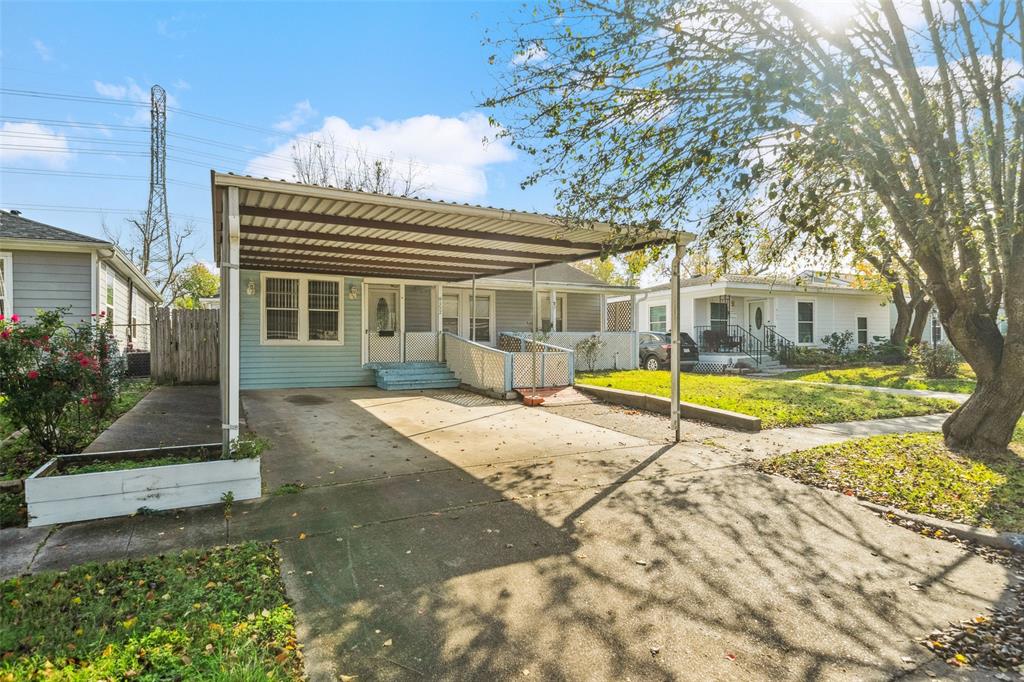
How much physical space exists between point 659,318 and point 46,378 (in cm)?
2164

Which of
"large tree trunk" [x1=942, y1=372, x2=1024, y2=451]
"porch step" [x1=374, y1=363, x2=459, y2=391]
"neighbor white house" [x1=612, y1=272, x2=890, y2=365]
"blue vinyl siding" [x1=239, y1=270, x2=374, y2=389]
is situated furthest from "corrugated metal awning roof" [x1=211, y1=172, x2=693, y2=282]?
"neighbor white house" [x1=612, y1=272, x2=890, y2=365]

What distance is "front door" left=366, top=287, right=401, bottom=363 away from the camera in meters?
13.6

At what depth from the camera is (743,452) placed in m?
6.52

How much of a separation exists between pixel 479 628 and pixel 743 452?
4.91 m

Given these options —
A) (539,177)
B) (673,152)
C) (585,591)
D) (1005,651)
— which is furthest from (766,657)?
(539,177)

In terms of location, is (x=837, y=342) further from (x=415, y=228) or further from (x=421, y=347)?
(x=415, y=228)

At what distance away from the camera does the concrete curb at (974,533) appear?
3.82m

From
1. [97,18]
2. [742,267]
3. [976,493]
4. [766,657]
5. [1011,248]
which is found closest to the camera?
[766,657]

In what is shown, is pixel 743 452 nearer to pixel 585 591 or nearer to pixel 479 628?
pixel 585 591

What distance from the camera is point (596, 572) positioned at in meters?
3.34

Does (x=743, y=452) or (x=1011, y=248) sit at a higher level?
(x=1011, y=248)

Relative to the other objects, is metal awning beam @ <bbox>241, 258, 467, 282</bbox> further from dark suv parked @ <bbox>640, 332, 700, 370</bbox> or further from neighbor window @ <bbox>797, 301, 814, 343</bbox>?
neighbor window @ <bbox>797, 301, 814, 343</bbox>

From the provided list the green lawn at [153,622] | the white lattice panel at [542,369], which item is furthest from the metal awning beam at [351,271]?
the green lawn at [153,622]

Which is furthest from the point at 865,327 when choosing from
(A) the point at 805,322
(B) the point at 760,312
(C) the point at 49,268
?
Result: (C) the point at 49,268
